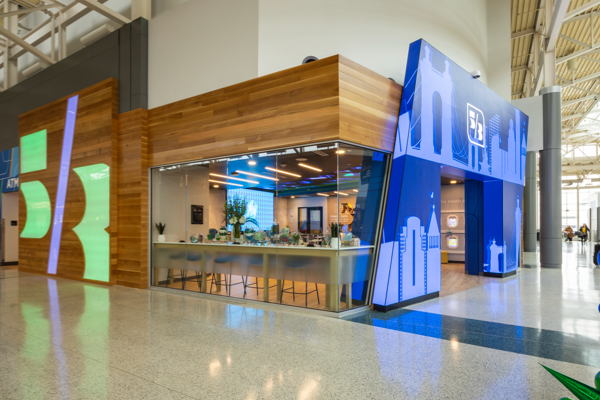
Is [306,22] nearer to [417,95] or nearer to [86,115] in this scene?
[417,95]

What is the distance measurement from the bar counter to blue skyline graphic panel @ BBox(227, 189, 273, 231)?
40 centimetres

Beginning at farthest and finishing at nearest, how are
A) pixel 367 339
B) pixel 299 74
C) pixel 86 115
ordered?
pixel 86 115, pixel 299 74, pixel 367 339

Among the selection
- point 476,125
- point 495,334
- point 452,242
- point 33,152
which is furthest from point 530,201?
point 33,152

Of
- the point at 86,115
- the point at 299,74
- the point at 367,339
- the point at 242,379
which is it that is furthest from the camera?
the point at 86,115

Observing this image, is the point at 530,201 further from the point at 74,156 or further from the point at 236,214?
the point at 74,156

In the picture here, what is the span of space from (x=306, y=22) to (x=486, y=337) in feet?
18.3

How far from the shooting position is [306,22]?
21.3ft

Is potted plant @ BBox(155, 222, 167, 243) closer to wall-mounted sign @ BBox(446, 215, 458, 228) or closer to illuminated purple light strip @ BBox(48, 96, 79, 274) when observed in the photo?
illuminated purple light strip @ BBox(48, 96, 79, 274)

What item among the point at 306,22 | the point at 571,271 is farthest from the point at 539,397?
the point at 571,271

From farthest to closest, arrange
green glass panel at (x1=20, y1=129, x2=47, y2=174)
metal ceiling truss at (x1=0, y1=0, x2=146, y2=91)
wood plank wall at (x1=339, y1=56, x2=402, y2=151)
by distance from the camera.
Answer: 1. green glass panel at (x1=20, y1=129, x2=47, y2=174)
2. metal ceiling truss at (x1=0, y1=0, x2=146, y2=91)
3. wood plank wall at (x1=339, y1=56, x2=402, y2=151)

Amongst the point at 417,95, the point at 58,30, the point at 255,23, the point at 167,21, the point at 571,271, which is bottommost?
the point at 571,271

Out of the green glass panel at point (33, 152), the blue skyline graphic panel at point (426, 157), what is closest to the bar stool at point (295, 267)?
the blue skyline graphic panel at point (426, 157)

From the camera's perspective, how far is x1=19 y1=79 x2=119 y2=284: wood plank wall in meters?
8.40

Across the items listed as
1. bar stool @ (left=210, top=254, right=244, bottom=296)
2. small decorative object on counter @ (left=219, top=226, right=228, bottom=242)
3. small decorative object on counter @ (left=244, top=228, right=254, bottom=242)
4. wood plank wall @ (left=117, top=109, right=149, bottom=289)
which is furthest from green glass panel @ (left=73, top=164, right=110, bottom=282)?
small decorative object on counter @ (left=244, top=228, right=254, bottom=242)
